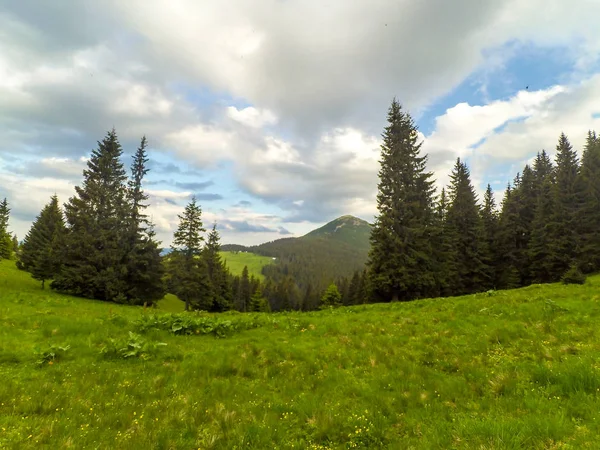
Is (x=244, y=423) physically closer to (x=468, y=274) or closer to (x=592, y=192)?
(x=468, y=274)

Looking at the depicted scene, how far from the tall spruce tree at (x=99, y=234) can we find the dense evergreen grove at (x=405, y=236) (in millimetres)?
127

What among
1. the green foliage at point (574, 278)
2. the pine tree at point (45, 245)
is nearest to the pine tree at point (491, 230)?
the green foliage at point (574, 278)

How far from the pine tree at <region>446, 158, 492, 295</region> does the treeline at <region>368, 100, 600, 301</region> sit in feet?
0.49

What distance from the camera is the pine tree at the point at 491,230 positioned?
162ft

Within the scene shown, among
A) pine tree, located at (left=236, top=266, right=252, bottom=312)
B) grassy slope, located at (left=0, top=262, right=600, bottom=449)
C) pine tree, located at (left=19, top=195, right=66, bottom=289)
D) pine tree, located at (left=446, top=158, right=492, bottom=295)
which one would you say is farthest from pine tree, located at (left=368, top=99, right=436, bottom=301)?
pine tree, located at (left=236, top=266, right=252, bottom=312)

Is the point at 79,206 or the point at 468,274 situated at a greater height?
the point at 79,206

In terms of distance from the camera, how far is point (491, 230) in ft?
175

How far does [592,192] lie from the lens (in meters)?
41.2

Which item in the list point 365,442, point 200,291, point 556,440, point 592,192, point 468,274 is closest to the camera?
point 556,440

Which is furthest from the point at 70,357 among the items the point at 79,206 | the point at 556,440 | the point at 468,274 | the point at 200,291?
the point at 468,274

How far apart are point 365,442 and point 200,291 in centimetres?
5332

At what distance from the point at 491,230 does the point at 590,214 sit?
44.3ft

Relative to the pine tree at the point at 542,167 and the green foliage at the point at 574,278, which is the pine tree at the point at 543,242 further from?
the green foliage at the point at 574,278

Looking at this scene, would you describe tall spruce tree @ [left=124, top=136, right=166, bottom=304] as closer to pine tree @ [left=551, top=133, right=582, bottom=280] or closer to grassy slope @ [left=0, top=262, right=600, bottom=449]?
grassy slope @ [left=0, top=262, right=600, bottom=449]
